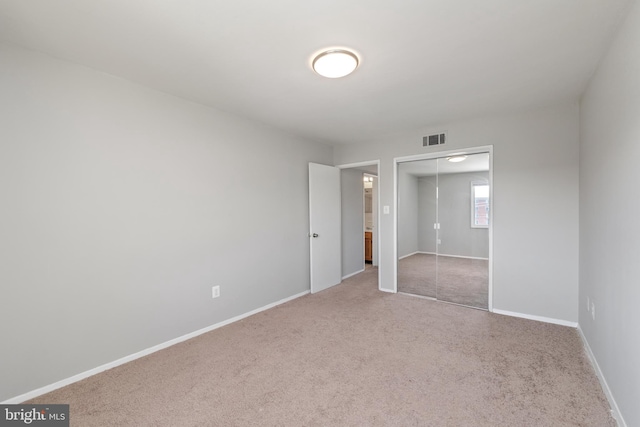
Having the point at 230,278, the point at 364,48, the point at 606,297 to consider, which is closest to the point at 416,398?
the point at 606,297

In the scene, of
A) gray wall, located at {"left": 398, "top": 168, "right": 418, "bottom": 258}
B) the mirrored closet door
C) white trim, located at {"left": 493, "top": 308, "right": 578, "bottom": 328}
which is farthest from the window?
white trim, located at {"left": 493, "top": 308, "right": 578, "bottom": 328}

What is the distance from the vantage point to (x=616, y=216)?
177cm

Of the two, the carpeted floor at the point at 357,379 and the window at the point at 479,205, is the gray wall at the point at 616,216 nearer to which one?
the carpeted floor at the point at 357,379

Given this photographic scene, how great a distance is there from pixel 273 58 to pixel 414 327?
2936mm

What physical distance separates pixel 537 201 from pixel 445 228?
1.18m

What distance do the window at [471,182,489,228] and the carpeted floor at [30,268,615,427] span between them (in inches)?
47.3

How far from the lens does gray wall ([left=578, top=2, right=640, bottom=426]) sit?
4.89 feet

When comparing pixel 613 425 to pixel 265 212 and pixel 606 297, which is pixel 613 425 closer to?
pixel 606 297

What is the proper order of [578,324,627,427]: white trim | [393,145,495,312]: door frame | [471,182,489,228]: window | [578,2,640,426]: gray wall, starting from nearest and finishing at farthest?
[578,2,640,426]: gray wall, [578,324,627,427]: white trim, [393,145,495,312]: door frame, [471,182,489,228]: window

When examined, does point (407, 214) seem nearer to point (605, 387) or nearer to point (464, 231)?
point (464, 231)

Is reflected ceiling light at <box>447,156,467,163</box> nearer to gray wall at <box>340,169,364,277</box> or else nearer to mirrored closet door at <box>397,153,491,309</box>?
mirrored closet door at <box>397,153,491,309</box>

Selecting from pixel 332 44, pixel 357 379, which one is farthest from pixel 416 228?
pixel 332 44

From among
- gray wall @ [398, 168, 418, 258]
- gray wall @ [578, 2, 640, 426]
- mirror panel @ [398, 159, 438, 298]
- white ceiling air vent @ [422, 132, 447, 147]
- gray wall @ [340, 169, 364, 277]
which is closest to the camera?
gray wall @ [578, 2, 640, 426]

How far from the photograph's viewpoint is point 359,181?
18.4 ft
